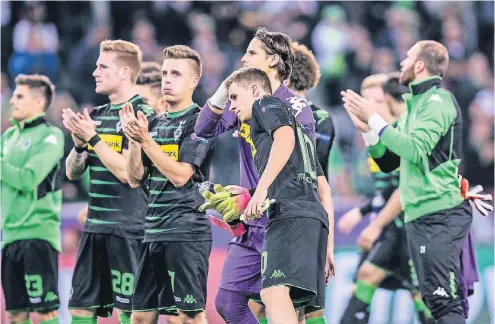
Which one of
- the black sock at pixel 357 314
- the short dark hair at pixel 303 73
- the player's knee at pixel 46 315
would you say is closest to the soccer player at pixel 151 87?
the short dark hair at pixel 303 73

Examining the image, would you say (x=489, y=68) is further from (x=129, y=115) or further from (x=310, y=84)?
(x=129, y=115)

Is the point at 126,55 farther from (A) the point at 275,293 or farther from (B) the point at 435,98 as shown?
(A) the point at 275,293

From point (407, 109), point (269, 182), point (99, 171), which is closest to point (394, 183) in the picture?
point (407, 109)

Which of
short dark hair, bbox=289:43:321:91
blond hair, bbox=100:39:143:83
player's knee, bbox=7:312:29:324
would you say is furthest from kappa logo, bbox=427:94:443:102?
player's knee, bbox=7:312:29:324

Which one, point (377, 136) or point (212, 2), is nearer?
point (377, 136)

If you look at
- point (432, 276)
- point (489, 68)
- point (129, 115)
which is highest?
point (489, 68)

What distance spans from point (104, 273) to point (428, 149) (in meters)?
2.68

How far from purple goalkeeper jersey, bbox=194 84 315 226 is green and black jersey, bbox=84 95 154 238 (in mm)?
786

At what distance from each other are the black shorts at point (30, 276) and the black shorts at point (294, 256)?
2.86 meters

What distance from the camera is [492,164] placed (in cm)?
1369

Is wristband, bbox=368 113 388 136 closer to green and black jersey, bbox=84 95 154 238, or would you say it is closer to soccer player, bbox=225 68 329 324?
soccer player, bbox=225 68 329 324

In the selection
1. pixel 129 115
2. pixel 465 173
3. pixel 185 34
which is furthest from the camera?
pixel 185 34

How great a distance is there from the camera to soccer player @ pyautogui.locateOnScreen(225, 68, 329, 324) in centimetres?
621

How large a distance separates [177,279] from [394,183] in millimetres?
3134
